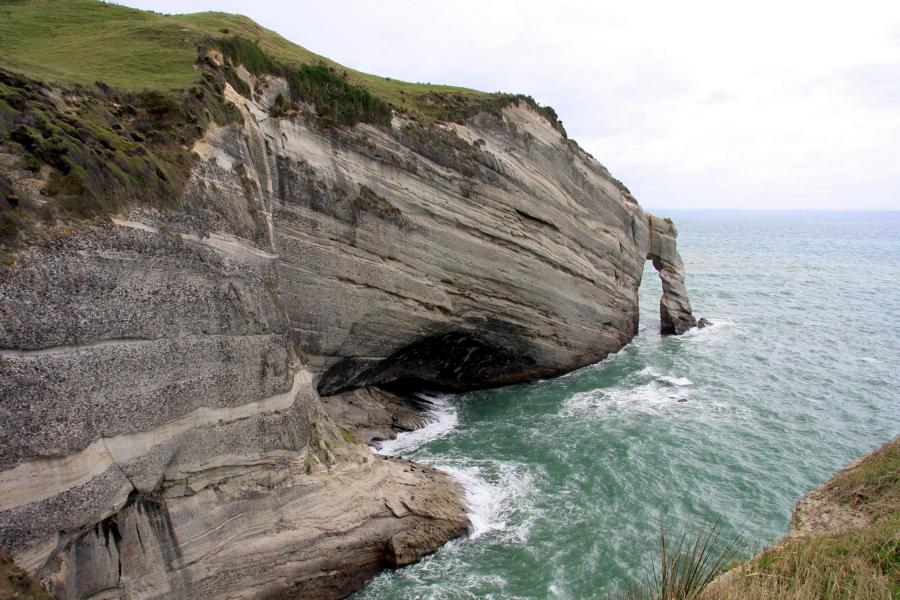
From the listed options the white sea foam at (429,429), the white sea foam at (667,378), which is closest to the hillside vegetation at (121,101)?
the white sea foam at (429,429)

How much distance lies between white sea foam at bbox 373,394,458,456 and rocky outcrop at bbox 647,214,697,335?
63.6ft

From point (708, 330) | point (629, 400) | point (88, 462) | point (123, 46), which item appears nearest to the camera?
point (88, 462)

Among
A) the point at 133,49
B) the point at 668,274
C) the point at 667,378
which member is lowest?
the point at 667,378

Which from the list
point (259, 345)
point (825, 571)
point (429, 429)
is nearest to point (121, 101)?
Result: point (259, 345)

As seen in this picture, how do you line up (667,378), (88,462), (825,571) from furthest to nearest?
(667,378)
(88,462)
(825,571)

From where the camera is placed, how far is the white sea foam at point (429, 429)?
22625mm

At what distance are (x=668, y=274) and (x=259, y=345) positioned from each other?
108 feet

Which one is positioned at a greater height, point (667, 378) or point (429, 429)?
point (667, 378)

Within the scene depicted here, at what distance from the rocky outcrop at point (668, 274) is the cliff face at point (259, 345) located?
14.4m

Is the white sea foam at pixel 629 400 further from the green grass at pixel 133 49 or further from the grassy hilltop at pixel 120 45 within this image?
the grassy hilltop at pixel 120 45

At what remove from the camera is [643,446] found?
22.7m

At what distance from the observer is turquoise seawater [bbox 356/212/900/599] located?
15977 millimetres

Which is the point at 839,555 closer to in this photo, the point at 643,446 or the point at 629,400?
the point at 643,446

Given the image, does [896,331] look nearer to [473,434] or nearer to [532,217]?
[532,217]
